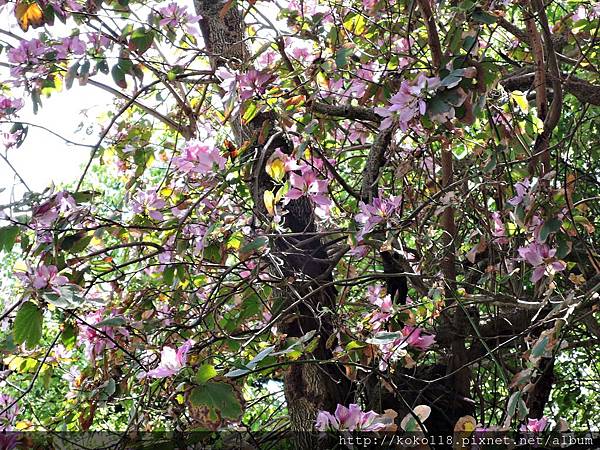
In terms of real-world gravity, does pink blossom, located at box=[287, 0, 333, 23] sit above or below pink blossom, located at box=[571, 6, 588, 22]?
above

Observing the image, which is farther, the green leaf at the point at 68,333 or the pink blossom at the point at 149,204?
the pink blossom at the point at 149,204

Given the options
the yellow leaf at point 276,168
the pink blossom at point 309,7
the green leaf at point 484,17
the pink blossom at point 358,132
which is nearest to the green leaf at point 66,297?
the yellow leaf at point 276,168

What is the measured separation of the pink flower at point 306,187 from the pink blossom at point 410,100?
259 mm

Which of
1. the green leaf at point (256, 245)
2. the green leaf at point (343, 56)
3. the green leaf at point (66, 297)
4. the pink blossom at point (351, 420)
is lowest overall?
the pink blossom at point (351, 420)

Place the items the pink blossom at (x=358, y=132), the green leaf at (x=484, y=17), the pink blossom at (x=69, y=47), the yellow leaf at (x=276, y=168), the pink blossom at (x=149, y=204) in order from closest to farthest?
the green leaf at (x=484, y=17)
the yellow leaf at (x=276, y=168)
the pink blossom at (x=69, y=47)
the pink blossom at (x=149, y=204)
the pink blossom at (x=358, y=132)

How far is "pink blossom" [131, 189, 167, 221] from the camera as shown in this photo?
188cm

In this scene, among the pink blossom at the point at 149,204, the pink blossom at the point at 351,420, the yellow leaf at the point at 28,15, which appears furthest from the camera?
the pink blossom at the point at 149,204

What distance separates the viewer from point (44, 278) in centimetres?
144

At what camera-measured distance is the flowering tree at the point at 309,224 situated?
4.78ft

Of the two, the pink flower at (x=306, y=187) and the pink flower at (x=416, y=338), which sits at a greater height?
the pink flower at (x=306, y=187)

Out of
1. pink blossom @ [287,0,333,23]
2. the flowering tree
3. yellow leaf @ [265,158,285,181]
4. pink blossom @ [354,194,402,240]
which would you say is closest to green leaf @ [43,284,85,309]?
the flowering tree

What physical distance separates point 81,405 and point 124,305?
0.25m

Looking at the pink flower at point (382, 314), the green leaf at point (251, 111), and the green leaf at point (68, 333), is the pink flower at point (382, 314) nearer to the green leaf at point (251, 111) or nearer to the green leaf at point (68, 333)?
the green leaf at point (251, 111)

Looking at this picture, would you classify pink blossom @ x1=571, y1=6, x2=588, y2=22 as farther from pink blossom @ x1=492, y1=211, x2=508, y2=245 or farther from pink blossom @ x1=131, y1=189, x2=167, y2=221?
pink blossom @ x1=131, y1=189, x2=167, y2=221
